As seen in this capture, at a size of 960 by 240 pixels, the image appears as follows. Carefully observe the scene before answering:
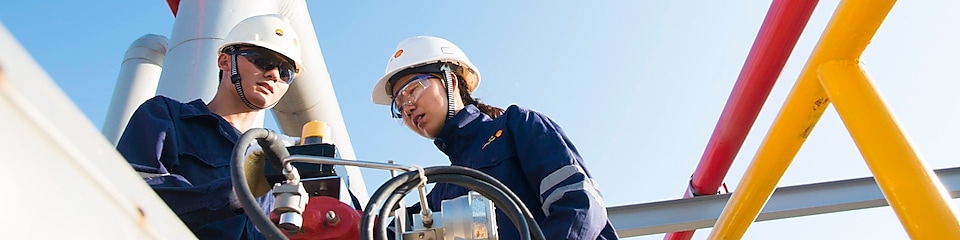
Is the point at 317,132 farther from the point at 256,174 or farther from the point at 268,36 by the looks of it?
the point at 268,36

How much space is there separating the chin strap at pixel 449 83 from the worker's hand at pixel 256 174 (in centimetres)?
93

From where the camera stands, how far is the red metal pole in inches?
75.8

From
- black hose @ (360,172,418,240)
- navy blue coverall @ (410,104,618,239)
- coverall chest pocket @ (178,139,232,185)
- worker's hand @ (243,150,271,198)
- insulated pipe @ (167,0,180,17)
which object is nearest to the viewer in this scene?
black hose @ (360,172,418,240)

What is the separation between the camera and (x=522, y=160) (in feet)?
5.38

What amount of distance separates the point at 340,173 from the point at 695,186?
6.63 ft

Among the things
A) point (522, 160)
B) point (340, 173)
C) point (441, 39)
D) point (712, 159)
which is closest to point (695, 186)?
point (712, 159)

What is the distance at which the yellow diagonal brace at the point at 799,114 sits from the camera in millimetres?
1227

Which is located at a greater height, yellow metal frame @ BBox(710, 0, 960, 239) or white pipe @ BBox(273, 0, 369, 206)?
white pipe @ BBox(273, 0, 369, 206)

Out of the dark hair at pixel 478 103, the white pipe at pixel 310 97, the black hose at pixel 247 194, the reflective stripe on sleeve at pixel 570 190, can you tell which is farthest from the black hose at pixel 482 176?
the white pipe at pixel 310 97

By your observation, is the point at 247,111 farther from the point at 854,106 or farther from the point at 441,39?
the point at 854,106

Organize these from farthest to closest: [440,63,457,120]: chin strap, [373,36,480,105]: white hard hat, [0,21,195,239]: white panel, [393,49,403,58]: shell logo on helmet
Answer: [393,49,403,58]: shell logo on helmet → [373,36,480,105]: white hard hat → [440,63,457,120]: chin strap → [0,21,195,239]: white panel

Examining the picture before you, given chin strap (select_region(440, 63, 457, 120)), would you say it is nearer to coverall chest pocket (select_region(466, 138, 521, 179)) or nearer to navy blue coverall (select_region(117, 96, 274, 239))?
coverall chest pocket (select_region(466, 138, 521, 179))

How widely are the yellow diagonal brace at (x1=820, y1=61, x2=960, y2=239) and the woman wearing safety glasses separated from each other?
510 millimetres

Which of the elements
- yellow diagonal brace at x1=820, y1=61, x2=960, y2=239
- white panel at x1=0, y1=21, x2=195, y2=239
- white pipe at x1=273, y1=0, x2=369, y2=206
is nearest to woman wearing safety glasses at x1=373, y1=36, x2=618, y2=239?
yellow diagonal brace at x1=820, y1=61, x2=960, y2=239
